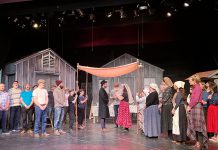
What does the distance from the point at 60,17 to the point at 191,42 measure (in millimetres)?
4932

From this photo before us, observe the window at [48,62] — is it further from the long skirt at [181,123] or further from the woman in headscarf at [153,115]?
the long skirt at [181,123]

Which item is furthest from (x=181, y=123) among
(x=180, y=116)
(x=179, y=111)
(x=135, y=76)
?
(x=135, y=76)

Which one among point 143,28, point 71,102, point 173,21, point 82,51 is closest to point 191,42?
point 173,21

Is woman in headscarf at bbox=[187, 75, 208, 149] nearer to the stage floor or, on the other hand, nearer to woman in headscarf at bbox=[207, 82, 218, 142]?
the stage floor

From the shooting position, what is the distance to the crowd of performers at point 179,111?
208 inches

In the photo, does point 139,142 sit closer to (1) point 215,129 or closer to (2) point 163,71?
(1) point 215,129

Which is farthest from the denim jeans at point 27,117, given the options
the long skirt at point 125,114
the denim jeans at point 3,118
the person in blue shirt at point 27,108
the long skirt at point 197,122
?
the long skirt at point 197,122

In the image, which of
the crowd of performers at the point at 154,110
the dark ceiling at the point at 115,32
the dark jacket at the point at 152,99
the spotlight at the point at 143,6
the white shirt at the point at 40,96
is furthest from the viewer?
the spotlight at the point at 143,6

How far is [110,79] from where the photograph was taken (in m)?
11.0

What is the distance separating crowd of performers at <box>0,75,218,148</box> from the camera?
5400 millimetres

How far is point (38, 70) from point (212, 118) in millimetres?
6058

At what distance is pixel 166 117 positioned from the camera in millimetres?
6441

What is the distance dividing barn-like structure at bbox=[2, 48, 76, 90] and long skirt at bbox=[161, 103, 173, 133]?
16.3 ft

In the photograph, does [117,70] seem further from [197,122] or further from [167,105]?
[197,122]
